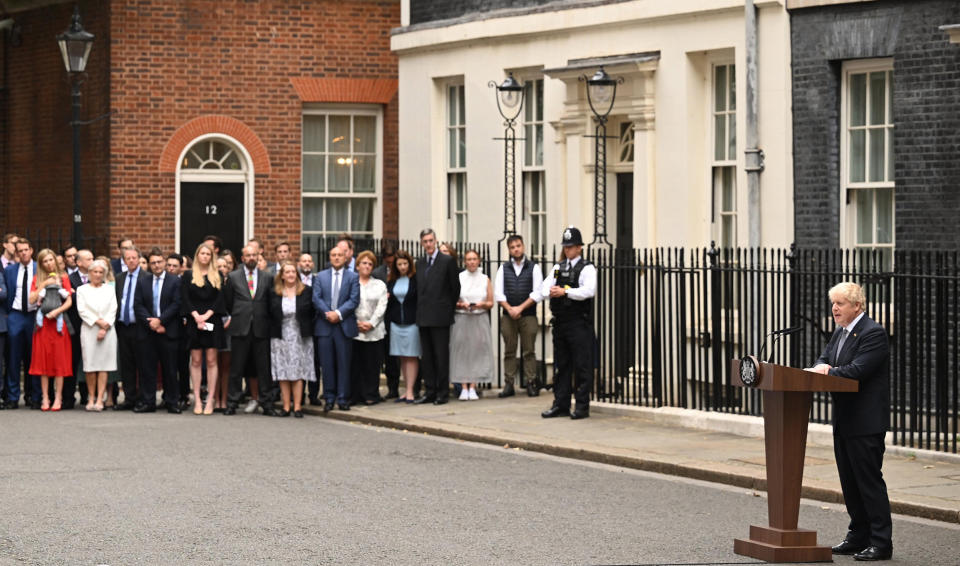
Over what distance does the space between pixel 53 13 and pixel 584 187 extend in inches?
358

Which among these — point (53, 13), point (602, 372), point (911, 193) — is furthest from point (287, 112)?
point (911, 193)

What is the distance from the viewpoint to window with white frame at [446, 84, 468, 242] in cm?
2273

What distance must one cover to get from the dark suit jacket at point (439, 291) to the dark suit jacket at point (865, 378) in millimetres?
8910

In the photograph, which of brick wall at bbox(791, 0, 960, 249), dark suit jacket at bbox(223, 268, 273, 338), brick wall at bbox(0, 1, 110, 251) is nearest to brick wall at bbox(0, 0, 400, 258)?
brick wall at bbox(0, 1, 110, 251)

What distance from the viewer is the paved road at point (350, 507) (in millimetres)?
9867

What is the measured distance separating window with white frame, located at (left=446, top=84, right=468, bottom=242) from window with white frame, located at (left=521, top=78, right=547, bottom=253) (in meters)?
1.26

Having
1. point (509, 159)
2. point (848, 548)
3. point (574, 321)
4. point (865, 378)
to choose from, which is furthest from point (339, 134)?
point (848, 548)

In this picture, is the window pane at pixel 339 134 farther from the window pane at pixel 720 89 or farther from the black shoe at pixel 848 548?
the black shoe at pixel 848 548

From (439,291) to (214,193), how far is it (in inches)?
251

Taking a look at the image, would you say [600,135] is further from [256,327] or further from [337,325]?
[256,327]

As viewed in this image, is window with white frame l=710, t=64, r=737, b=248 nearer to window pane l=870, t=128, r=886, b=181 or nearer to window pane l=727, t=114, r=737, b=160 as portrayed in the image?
window pane l=727, t=114, r=737, b=160

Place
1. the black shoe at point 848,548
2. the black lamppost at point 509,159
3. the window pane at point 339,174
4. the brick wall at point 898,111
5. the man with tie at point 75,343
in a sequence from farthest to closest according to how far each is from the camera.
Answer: the window pane at point 339,174 → the black lamppost at point 509,159 → the man with tie at point 75,343 → the brick wall at point 898,111 → the black shoe at point 848,548

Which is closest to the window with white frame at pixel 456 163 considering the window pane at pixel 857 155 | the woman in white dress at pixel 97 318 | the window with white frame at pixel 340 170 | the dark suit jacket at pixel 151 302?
the window with white frame at pixel 340 170

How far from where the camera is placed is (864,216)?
17.3m
